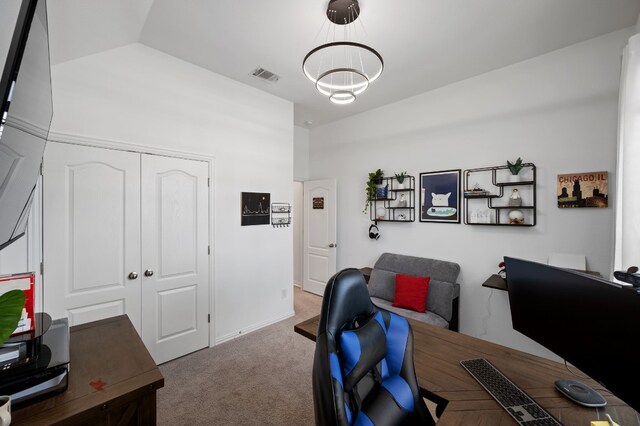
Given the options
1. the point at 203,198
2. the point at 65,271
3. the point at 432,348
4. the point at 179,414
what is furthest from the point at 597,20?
the point at 65,271

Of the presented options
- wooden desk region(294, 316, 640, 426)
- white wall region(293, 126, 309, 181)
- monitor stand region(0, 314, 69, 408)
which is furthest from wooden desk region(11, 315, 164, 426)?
white wall region(293, 126, 309, 181)

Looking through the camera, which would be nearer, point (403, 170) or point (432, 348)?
point (432, 348)

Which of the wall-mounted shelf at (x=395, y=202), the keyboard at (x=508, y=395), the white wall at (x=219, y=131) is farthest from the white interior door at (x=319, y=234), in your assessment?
the keyboard at (x=508, y=395)

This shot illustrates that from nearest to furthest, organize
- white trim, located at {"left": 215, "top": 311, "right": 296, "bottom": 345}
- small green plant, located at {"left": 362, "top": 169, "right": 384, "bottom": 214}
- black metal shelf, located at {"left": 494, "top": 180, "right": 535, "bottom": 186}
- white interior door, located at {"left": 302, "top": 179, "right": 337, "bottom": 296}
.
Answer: black metal shelf, located at {"left": 494, "top": 180, "right": 535, "bottom": 186} < white trim, located at {"left": 215, "top": 311, "right": 296, "bottom": 345} < small green plant, located at {"left": 362, "top": 169, "right": 384, "bottom": 214} < white interior door, located at {"left": 302, "top": 179, "right": 337, "bottom": 296}

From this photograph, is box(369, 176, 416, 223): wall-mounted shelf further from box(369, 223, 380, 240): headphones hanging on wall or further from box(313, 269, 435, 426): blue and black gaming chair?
box(313, 269, 435, 426): blue and black gaming chair

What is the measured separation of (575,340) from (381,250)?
3033mm

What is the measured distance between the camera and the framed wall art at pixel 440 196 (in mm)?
3295

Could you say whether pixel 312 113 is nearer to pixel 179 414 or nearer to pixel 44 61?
pixel 44 61

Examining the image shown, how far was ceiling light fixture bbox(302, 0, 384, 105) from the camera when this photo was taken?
1962 millimetres

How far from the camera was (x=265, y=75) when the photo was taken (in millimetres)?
3102

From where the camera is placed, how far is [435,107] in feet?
11.4

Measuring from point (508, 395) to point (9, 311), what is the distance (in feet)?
5.80

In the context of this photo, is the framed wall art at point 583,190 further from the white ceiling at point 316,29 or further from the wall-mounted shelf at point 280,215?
the wall-mounted shelf at point 280,215

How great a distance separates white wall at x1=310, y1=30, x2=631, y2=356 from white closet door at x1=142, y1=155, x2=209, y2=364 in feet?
7.93
